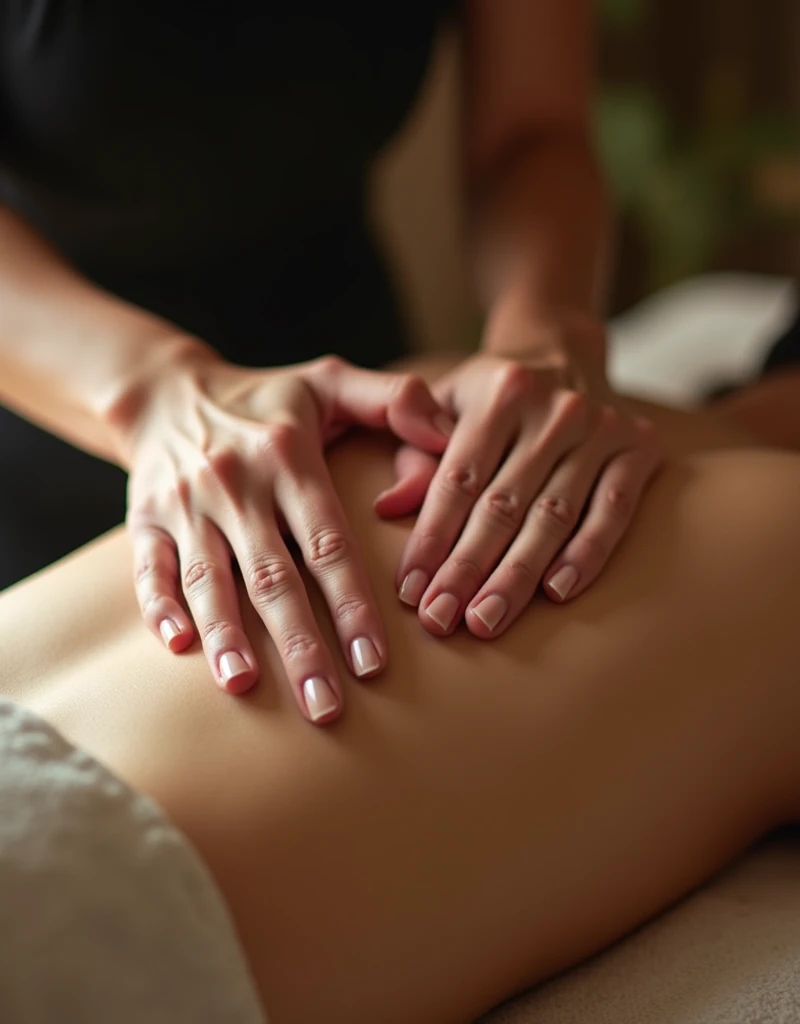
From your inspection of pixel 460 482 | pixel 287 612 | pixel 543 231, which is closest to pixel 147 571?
pixel 287 612

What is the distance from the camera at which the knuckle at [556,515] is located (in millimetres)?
799

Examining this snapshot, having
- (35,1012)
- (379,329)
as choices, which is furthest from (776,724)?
(379,329)

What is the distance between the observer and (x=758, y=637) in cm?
76

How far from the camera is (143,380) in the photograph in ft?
3.07

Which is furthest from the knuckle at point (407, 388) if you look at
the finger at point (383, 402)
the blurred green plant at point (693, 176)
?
the blurred green plant at point (693, 176)

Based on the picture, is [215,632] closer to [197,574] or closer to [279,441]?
[197,574]

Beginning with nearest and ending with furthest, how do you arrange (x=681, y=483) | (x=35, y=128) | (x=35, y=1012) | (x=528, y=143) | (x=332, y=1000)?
(x=35, y=1012) → (x=332, y=1000) → (x=681, y=483) → (x=35, y=128) → (x=528, y=143)

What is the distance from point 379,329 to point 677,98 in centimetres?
211

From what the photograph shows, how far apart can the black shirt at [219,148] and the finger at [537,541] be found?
0.57m

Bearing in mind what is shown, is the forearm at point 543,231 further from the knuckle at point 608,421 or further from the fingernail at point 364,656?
the fingernail at point 364,656

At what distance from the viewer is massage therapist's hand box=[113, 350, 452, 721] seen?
0.71 meters

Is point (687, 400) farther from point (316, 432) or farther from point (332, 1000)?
point (332, 1000)

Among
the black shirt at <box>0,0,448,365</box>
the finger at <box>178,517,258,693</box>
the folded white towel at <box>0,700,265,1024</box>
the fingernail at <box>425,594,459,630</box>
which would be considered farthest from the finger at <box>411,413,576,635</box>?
the black shirt at <box>0,0,448,365</box>

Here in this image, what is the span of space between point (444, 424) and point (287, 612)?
0.23 metres
